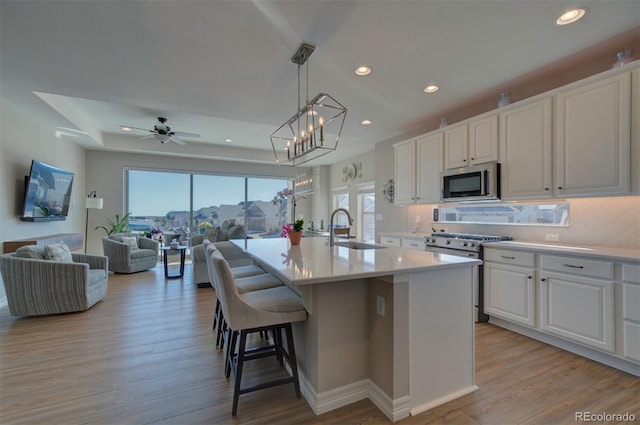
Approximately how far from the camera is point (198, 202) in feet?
24.1

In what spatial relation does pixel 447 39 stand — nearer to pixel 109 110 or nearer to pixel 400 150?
pixel 400 150

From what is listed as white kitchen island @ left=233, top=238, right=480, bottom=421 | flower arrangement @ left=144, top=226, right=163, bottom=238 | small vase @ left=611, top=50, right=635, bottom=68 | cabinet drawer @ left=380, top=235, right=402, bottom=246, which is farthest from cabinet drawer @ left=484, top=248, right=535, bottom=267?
flower arrangement @ left=144, top=226, right=163, bottom=238

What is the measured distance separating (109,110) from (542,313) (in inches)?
250

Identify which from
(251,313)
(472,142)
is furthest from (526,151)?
(251,313)

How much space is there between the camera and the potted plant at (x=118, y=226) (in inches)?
246

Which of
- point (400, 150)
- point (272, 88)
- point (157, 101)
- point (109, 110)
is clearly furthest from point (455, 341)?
point (109, 110)

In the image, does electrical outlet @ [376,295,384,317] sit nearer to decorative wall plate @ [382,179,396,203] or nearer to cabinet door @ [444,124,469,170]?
cabinet door @ [444,124,469,170]

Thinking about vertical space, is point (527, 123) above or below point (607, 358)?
above

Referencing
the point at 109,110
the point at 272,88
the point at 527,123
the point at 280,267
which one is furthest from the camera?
the point at 109,110

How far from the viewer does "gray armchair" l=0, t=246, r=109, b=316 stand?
314 centimetres

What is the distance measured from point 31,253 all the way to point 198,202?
4165 mm

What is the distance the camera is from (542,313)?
101 inches

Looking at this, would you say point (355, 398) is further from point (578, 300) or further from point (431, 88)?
point (431, 88)

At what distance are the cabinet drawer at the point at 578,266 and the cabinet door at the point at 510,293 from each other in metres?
0.18
